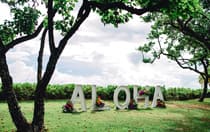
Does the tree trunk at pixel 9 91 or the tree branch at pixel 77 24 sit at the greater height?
the tree branch at pixel 77 24

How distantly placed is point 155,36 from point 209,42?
10.1 meters

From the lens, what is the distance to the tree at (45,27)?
1492 centimetres

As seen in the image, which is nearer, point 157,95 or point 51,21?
point 51,21

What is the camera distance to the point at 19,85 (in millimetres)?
33719

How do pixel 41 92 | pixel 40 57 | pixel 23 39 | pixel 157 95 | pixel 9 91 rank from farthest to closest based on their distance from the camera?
pixel 157 95, pixel 23 39, pixel 40 57, pixel 41 92, pixel 9 91

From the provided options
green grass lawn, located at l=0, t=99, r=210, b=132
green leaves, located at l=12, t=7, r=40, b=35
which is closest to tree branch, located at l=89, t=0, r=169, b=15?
green leaves, located at l=12, t=7, r=40, b=35

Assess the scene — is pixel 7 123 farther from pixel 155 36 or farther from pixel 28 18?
pixel 155 36

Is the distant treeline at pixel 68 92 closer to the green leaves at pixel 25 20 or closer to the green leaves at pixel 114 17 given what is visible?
the green leaves at pixel 25 20

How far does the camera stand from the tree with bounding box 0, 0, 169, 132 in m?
14.9

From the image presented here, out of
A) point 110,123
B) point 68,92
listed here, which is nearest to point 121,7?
point 110,123

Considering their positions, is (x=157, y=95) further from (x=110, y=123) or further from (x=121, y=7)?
(x=121, y=7)

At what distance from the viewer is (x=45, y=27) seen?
17.3 meters

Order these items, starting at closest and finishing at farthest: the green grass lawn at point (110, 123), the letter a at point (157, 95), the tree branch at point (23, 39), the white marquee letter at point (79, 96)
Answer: the tree branch at point (23, 39) < the green grass lawn at point (110, 123) < the white marquee letter at point (79, 96) < the letter a at point (157, 95)

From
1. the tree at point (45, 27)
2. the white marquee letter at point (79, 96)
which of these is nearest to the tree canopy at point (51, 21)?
the tree at point (45, 27)
